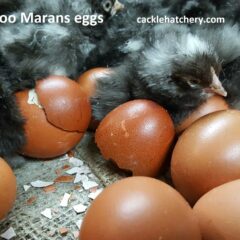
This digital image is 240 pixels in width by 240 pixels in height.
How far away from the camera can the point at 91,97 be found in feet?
3.01

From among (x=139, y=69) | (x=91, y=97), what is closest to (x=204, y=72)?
(x=139, y=69)

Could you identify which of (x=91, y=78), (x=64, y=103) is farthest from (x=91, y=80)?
(x=64, y=103)

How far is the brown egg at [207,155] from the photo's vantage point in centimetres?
67

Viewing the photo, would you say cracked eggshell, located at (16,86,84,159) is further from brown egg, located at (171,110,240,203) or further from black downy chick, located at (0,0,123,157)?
brown egg, located at (171,110,240,203)

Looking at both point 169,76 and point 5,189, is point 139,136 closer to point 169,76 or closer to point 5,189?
point 169,76

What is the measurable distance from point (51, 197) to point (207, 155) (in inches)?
11.6

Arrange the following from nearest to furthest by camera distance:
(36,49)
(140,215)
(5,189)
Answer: (140,215), (5,189), (36,49)

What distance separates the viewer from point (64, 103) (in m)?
0.85

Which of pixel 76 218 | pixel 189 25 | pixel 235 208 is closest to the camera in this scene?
pixel 235 208

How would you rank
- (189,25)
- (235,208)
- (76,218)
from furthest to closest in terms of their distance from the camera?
(189,25) → (76,218) → (235,208)

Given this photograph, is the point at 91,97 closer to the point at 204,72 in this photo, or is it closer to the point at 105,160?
the point at 105,160

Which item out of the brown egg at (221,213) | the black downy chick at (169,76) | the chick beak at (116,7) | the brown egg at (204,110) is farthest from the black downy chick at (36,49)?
the brown egg at (221,213)

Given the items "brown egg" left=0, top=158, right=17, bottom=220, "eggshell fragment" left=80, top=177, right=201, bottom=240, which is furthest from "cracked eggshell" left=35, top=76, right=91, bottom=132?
"eggshell fragment" left=80, top=177, right=201, bottom=240

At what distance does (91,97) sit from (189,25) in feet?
0.96
